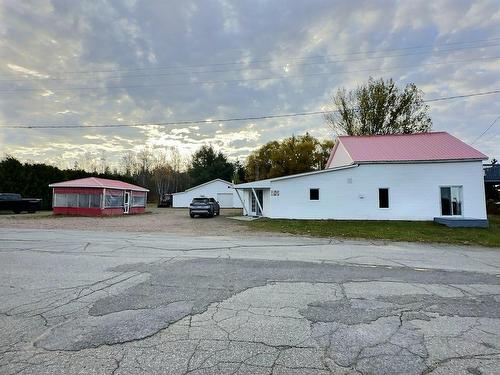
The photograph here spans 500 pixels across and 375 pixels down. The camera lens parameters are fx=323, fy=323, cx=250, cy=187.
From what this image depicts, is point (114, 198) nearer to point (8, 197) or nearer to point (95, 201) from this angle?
point (95, 201)

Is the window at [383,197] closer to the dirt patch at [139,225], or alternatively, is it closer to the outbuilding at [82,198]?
the dirt patch at [139,225]

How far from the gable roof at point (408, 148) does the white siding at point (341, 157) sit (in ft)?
1.73

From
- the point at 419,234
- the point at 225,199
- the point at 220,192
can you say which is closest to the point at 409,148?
the point at 419,234

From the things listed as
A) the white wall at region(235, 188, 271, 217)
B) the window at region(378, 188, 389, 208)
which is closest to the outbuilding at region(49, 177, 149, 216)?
the white wall at region(235, 188, 271, 217)

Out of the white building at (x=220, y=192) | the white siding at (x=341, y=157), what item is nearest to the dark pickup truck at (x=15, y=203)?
the white building at (x=220, y=192)

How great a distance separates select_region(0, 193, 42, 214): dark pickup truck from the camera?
98.7ft

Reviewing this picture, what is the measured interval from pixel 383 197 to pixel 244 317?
21.7 metres

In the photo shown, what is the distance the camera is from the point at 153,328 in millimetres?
3998

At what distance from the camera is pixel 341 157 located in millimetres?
28984

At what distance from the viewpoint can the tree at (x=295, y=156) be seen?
54531 mm

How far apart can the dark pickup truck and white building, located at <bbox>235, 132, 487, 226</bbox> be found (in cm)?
2382

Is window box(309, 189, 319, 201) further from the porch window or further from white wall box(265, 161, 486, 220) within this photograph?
the porch window

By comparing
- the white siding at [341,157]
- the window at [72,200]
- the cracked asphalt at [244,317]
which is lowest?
the cracked asphalt at [244,317]

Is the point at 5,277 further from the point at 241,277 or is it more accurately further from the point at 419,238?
the point at 419,238
